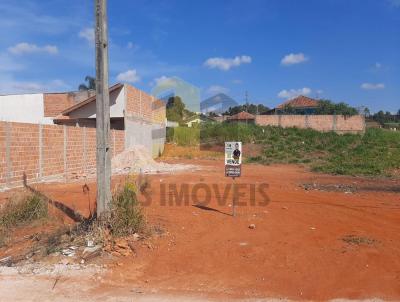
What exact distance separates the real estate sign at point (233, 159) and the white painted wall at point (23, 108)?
21.7 m

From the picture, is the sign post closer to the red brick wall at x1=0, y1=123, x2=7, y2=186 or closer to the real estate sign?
the real estate sign

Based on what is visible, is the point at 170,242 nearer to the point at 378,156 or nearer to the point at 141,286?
the point at 141,286

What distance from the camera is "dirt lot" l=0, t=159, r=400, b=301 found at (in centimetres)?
457

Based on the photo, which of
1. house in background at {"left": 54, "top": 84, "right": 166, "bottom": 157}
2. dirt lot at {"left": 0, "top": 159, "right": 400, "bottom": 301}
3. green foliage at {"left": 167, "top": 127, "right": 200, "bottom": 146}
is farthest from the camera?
green foliage at {"left": 167, "top": 127, "right": 200, "bottom": 146}

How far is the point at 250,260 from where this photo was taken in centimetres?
549

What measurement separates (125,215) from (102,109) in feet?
5.49

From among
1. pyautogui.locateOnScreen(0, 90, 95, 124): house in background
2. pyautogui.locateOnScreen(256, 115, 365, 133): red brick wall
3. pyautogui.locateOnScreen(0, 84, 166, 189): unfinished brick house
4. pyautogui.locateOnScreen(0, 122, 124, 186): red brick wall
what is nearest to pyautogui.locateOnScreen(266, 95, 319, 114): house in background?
pyautogui.locateOnScreen(256, 115, 365, 133): red brick wall

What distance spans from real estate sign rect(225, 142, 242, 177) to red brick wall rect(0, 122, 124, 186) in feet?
24.2

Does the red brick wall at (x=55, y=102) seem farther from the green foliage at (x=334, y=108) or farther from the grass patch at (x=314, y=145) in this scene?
the green foliage at (x=334, y=108)

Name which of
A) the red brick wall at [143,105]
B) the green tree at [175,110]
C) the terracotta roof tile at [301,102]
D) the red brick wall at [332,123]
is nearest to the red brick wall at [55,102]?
the red brick wall at [143,105]

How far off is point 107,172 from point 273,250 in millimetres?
2790

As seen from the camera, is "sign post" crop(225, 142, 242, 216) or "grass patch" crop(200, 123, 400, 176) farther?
"grass patch" crop(200, 123, 400, 176)

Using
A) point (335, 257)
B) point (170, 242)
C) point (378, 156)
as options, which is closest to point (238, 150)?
point (170, 242)

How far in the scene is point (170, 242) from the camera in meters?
6.24
